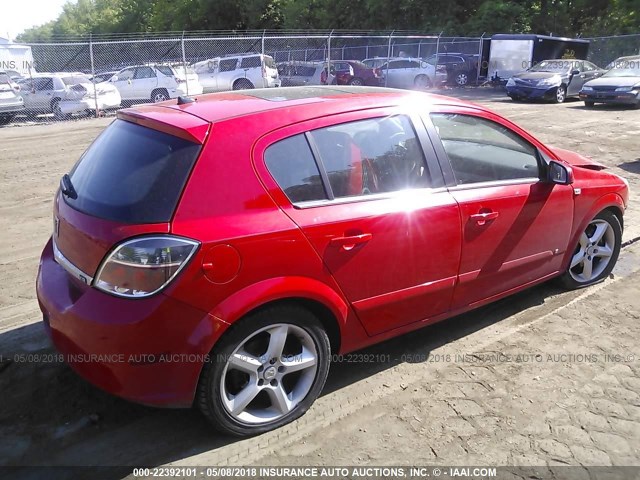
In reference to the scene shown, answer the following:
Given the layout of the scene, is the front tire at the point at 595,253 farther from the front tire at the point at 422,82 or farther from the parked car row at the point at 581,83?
the front tire at the point at 422,82

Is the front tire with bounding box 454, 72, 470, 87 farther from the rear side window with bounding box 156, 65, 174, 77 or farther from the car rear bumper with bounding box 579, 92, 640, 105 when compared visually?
the rear side window with bounding box 156, 65, 174, 77

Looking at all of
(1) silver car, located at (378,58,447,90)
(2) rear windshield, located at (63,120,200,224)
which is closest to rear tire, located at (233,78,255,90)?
(1) silver car, located at (378,58,447,90)

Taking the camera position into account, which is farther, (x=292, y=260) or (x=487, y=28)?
(x=487, y=28)

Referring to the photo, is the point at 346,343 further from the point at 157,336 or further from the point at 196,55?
the point at 196,55

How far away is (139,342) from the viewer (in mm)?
2562

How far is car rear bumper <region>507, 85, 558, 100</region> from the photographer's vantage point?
19.7 metres

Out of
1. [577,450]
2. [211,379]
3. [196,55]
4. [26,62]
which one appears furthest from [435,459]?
[196,55]

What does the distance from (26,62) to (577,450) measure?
68.2 ft

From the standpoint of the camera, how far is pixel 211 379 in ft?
8.95

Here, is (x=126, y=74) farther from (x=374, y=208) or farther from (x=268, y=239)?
(x=268, y=239)

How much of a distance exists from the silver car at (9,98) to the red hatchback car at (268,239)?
14640 millimetres

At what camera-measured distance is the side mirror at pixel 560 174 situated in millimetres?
3949

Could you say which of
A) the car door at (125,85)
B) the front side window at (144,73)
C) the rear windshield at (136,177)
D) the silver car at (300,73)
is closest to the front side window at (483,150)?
the rear windshield at (136,177)

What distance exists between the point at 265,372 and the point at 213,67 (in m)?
21.7
